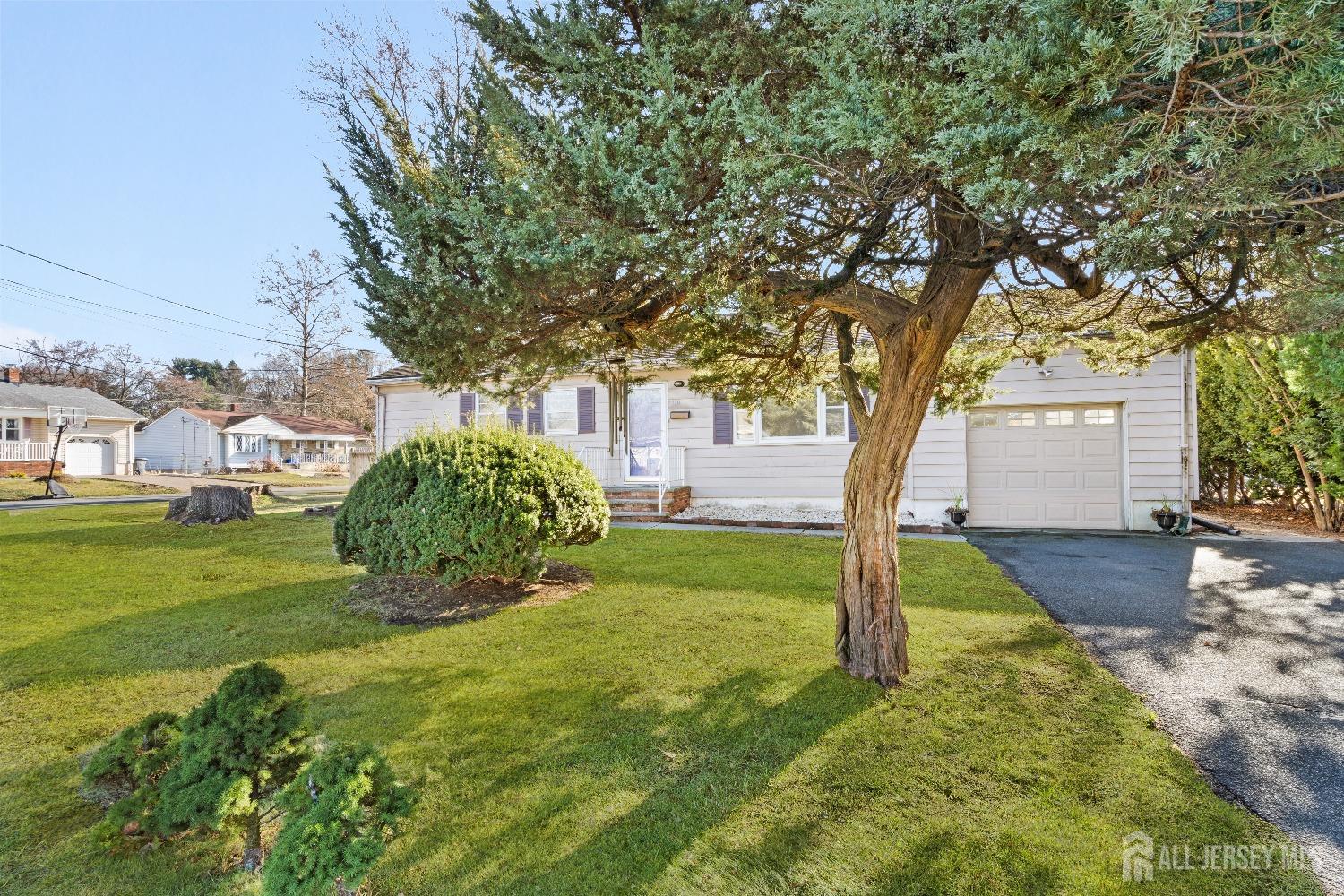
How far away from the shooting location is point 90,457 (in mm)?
25656

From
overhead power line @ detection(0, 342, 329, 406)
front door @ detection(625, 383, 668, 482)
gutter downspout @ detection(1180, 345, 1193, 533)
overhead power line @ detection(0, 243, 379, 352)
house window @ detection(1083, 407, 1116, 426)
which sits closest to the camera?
gutter downspout @ detection(1180, 345, 1193, 533)

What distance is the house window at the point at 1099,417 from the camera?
32.8 ft

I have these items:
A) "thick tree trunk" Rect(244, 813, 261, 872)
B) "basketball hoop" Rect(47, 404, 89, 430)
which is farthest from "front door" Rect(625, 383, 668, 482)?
"basketball hoop" Rect(47, 404, 89, 430)

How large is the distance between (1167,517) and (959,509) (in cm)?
321

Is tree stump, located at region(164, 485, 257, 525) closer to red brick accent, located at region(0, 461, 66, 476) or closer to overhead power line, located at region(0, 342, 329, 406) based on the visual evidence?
red brick accent, located at region(0, 461, 66, 476)

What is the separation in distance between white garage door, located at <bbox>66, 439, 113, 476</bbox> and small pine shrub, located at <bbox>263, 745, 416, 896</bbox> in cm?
3341

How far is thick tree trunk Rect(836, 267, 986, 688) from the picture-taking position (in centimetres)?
326

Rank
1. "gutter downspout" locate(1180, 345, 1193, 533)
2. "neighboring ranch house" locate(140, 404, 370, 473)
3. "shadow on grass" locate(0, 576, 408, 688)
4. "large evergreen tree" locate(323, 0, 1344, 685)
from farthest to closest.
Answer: "neighboring ranch house" locate(140, 404, 370, 473) < "gutter downspout" locate(1180, 345, 1193, 533) < "shadow on grass" locate(0, 576, 408, 688) < "large evergreen tree" locate(323, 0, 1344, 685)

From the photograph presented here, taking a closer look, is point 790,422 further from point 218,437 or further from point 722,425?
point 218,437

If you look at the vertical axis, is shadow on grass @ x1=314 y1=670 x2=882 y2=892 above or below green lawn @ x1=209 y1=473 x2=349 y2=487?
below

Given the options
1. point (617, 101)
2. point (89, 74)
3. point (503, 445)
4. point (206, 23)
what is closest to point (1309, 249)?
point (617, 101)

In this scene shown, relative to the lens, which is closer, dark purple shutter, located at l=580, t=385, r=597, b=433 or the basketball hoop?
dark purple shutter, located at l=580, t=385, r=597, b=433

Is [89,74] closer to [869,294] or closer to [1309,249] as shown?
[869,294]

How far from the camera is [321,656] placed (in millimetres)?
4078
